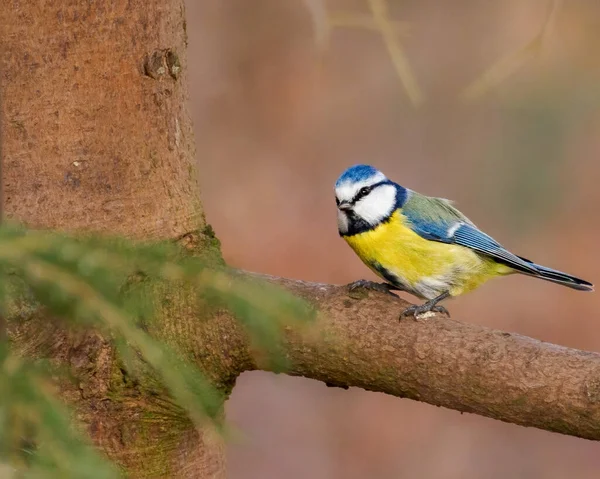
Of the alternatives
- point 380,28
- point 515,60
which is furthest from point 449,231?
point 380,28

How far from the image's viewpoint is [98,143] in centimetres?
155

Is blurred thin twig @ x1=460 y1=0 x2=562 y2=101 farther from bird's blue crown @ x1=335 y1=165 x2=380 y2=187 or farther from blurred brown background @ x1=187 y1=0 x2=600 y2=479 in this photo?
blurred brown background @ x1=187 y1=0 x2=600 y2=479

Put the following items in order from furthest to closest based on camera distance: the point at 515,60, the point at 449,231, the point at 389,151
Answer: the point at 389,151 → the point at 449,231 → the point at 515,60

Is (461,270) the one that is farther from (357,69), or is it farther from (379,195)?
(357,69)

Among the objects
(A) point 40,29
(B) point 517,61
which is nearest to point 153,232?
(A) point 40,29

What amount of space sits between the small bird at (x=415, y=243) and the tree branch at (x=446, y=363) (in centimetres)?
71

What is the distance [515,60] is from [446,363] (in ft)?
1.81

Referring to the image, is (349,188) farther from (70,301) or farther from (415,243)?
(70,301)

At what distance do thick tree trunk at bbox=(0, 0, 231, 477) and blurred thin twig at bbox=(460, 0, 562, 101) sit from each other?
22.0 inches

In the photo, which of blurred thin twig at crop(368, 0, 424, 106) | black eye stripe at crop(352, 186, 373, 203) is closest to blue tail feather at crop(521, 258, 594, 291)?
black eye stripe at crop(352, 186, 373, 203)

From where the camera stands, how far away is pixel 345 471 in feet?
14.7

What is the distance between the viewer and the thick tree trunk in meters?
1.51

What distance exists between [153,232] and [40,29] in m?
0.40

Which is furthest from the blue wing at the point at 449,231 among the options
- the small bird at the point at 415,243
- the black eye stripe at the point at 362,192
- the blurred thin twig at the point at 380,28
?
the blurred thin twig at the point at 380,28
